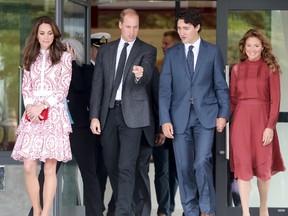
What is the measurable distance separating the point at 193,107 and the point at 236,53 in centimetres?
127

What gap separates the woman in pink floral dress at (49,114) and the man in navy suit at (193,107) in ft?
2.97

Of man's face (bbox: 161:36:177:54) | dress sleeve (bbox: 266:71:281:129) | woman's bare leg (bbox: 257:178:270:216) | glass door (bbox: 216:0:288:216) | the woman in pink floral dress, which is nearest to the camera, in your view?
the woman in pink floral dress

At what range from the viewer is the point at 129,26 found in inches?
356

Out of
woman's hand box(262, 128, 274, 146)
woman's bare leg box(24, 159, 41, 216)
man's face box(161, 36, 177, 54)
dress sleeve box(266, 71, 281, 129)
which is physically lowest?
woman's bare leg box(24, 159, 41, 216)

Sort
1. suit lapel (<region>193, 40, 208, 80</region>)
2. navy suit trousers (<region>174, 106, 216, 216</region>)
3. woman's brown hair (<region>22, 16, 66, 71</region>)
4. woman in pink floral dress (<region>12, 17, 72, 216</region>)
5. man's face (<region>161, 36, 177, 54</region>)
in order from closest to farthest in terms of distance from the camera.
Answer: woman in pink floral dress (<region>12, 17, 72, 216</region>)
woman's brown hair (<region>22, 16, 66, 71</region>)
navy suit trousers (<region>174, 106, 216, 216</region>)
suit lapel (<region>193, 40, 208, 80</region>)
man's face (<region>161, 36, 177, 54</region>)

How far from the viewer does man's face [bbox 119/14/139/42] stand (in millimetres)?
9008

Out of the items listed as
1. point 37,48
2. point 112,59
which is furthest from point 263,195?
point 37,48

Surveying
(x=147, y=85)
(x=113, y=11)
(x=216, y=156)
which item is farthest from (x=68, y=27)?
(x=113, y=11)

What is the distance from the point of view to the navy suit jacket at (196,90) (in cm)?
901

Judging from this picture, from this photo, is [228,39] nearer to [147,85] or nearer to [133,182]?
[147,85]

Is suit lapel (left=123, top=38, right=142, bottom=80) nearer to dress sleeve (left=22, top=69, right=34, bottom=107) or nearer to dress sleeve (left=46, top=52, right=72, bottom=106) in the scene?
dress sleeve (left=46, top=52, right=72, bottom=106)

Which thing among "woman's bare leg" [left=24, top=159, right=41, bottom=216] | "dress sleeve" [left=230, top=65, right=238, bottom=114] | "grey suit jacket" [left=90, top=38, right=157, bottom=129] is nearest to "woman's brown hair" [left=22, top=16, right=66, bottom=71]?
"grey suit jacket" [left=90, top=38, right=157, bottom=129]

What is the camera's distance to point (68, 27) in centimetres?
1014

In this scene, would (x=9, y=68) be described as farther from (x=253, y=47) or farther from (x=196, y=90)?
(x=253, y=47)
